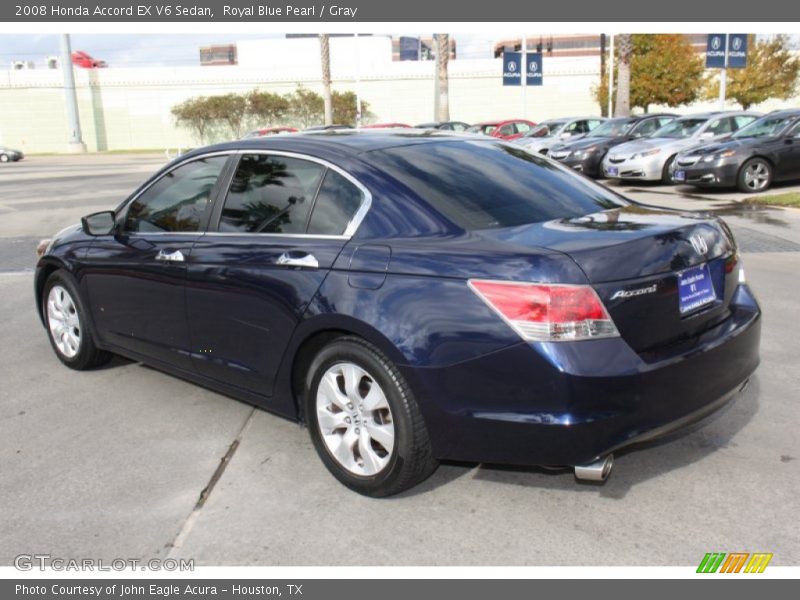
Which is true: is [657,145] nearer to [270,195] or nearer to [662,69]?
[270,195]

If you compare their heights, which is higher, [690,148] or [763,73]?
[763,73]

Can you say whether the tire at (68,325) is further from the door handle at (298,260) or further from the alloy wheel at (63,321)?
the door handle at (298,260)

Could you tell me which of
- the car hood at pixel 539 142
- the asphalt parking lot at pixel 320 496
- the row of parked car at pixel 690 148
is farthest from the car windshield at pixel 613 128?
the asphalt parking lot at pixel 320 496

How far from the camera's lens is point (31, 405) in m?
5.10

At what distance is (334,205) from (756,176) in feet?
44.6

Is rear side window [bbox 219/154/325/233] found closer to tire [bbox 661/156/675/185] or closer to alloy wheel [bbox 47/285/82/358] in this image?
alloy wheel [bbox 47/285/82/358]

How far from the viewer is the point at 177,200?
481 cm

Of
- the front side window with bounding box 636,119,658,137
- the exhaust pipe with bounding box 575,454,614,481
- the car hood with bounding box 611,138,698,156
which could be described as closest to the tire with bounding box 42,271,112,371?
the exhaust pipe with bounding box 575,454,614,481

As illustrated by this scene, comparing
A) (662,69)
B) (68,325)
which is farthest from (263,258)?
(662,69)

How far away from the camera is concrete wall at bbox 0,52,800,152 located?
61.6 metres

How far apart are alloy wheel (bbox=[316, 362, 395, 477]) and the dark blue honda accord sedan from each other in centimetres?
1

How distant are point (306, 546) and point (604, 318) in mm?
1546

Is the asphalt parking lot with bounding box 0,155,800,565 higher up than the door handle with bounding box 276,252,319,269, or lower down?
lower down

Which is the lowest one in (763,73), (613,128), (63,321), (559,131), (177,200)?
(63,321)
